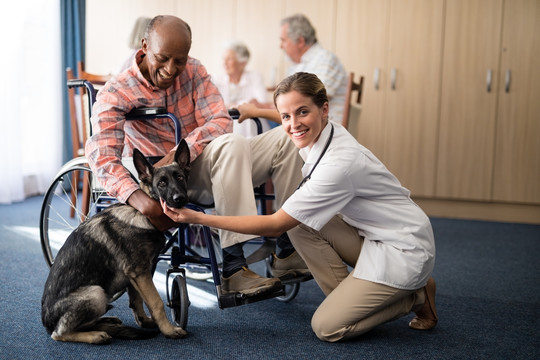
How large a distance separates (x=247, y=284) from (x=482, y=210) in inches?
131

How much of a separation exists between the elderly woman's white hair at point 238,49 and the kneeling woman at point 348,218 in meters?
2.63

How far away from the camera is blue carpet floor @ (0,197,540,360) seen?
68.2 inches

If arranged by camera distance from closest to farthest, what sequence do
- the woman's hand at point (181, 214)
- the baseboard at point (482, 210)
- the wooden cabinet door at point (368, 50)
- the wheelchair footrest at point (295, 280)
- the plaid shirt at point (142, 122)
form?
the woman's hand at point (181, 214), the plaid shirt at point (142, 122), the wheelchair footrest at point (295, 280), the baseboard at point (482, 210), the wooden cabinet door at point (368, 50)

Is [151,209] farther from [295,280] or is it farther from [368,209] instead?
[368,209]

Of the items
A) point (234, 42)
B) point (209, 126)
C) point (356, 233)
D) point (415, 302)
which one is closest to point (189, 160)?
point (209, 126)

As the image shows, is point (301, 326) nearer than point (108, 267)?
No

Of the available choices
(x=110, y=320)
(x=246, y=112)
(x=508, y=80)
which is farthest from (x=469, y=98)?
(x=110, y=320)

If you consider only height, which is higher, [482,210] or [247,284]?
[247,284]

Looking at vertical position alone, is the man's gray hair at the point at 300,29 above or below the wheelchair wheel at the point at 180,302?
above

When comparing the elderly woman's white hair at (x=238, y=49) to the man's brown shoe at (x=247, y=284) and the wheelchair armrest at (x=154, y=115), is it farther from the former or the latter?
the man's brown shoe at (x=247, y=284)

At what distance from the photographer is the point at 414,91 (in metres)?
4.57

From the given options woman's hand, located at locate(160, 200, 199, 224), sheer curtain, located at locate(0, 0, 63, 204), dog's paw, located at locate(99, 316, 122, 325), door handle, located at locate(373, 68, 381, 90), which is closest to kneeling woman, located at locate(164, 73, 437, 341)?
woman's hand, located at locate(160, 200, 199, 224)

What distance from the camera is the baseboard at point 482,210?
446 centimetres

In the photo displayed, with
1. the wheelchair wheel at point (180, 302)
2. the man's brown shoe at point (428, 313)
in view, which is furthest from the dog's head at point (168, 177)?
the man's brown shoe at point (428, 313)
